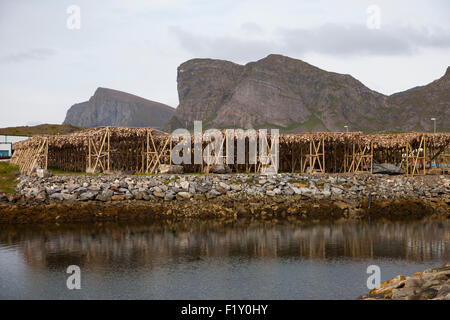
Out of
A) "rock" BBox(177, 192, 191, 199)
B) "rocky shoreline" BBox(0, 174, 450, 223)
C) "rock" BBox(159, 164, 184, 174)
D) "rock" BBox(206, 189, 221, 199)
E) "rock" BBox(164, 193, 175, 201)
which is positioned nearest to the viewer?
"rocky shoreline" BBox(0, 174, 450, 223)

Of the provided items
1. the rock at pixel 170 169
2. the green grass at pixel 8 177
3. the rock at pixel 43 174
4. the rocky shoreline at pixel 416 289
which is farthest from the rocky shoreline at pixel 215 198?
the rocky shoreline at pixel 416 289

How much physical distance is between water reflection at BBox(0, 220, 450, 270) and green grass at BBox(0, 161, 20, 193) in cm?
822

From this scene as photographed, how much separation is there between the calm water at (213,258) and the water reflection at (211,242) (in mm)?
50

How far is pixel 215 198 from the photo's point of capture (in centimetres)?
3475

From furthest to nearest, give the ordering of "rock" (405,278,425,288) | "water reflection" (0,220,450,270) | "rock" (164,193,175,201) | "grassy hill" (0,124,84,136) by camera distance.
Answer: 1. "grassy hill" (0,124,84,136)
2. "rock" (164,193,175,201)
3. "water reflection" (0,220,450,270)
4. "rock" (405,278,425,288)

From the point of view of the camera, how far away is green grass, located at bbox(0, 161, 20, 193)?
121 feet

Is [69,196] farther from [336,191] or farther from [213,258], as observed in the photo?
[336,191]

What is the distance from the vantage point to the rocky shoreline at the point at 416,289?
511 inches

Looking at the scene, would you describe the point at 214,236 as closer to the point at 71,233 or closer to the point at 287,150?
the point at 71,233

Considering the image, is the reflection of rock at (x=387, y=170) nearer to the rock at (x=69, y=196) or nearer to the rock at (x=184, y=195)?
the rock at (x=184, y=195)

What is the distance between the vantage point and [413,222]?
3173 centimetres

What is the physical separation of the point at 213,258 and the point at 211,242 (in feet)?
12.0

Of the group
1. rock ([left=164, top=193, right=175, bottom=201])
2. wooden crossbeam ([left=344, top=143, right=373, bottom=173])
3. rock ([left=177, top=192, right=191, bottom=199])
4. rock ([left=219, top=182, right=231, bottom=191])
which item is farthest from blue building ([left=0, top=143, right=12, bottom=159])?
wooden crossbeam ([left=344, top=143, right=373, bottom=173])

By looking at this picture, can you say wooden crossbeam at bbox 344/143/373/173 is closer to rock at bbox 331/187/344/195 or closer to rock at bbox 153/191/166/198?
rock at bbox 331/187/344/195
